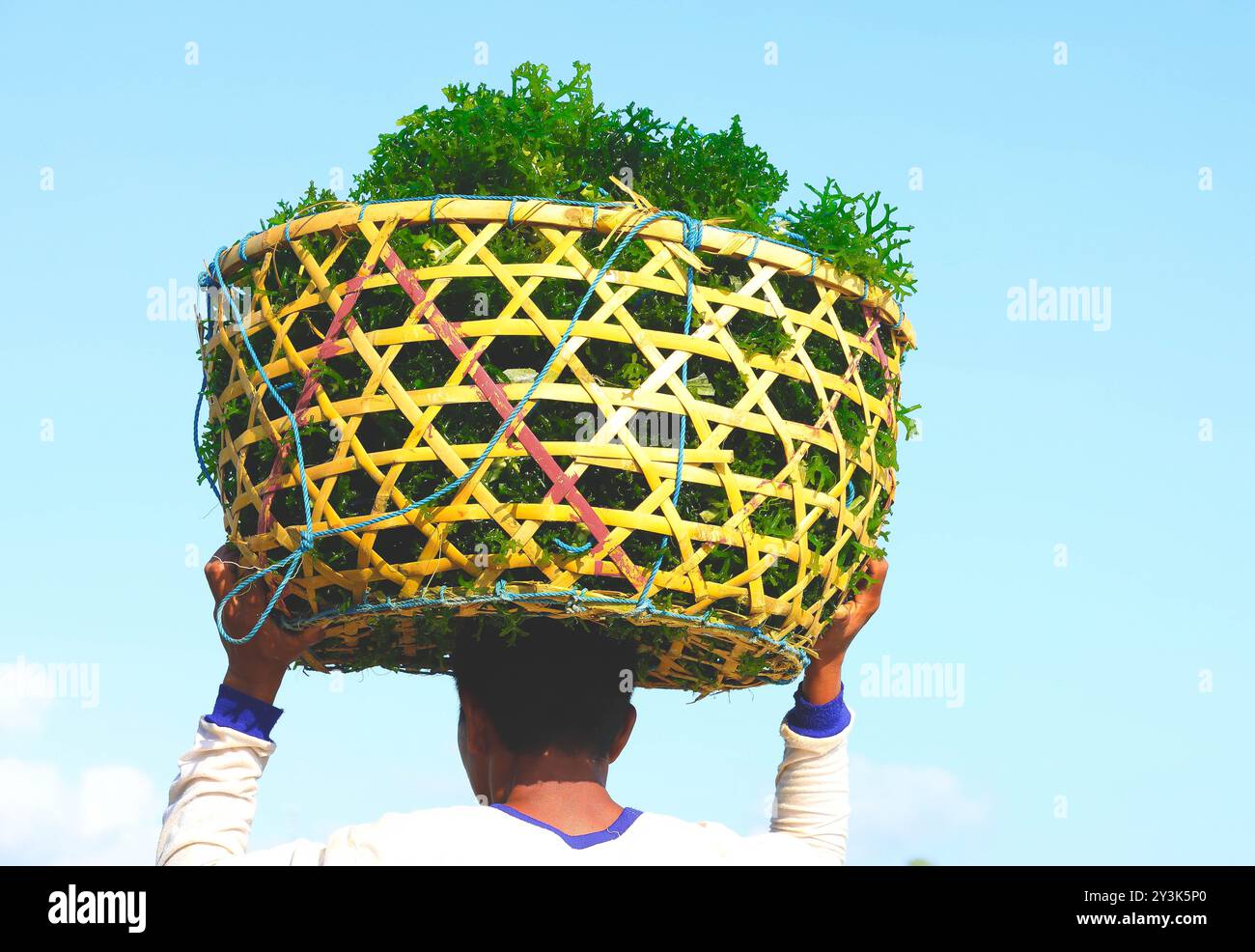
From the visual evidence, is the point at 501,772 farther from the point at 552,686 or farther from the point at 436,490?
the point at 436,490

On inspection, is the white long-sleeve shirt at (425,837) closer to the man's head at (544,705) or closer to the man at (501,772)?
the man at (501,772)

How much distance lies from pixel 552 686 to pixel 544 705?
4 centimetres

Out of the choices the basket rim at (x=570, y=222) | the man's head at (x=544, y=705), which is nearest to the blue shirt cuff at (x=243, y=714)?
the man's head at (x=544, y=705)

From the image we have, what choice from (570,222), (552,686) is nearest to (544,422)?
(570,222)

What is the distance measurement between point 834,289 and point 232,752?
1472 mm

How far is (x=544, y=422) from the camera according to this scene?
8.39 feet

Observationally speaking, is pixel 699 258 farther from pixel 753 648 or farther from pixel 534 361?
pixel 753 648

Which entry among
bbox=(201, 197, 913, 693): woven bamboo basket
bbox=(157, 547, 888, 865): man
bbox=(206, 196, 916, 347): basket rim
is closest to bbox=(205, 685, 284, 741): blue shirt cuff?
bbox=(157, 547, 888, 865): man

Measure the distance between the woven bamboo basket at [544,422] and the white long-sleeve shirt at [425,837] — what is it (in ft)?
1.08

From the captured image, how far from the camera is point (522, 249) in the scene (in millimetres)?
2600

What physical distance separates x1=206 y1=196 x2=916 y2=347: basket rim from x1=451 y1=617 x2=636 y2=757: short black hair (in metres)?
0.74

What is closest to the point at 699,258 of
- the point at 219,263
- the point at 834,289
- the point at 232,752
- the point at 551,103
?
the point at 834,289

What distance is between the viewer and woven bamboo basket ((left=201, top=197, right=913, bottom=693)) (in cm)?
254

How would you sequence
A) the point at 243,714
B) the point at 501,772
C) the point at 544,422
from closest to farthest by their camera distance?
1. the point at 544,422
2. the point at 501,772
3. the point at 243,714
